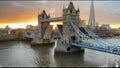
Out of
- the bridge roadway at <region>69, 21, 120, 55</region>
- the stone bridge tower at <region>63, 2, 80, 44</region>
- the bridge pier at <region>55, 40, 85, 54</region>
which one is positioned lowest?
the bridge pier at <region>55, 40, 85, 54</region>

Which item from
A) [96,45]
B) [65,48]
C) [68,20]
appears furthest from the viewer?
[68,20]

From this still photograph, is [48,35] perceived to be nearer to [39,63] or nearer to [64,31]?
[64,31]

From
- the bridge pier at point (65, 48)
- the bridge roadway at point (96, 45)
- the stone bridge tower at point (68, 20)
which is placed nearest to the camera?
the bridge roadway at point (96, 45)

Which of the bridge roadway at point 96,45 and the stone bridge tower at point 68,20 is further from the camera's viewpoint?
the stone bridge tower at point 68,20

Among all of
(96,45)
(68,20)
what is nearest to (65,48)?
(68,20)

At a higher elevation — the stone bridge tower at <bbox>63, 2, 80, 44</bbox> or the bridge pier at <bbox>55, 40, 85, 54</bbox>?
the stone bridge tower at <bbox>63, 2, 80, 44</bbox>

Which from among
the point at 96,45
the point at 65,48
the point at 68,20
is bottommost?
the point at 65,48

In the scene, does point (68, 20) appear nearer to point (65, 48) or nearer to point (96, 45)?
point (65, 48)

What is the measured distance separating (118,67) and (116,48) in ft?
28.4

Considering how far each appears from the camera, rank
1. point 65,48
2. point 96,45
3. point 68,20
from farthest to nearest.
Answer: point 68,20
point 65,48
point 96,45

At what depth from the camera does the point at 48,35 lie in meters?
A: 69.4

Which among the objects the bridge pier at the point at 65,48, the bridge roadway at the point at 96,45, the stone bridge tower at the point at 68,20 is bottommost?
the bridge pier at the point at 65,48

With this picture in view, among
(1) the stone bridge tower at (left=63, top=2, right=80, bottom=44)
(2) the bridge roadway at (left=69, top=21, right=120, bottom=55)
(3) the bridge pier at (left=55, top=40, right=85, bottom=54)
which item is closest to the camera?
(2) the bridge roadway at (left=69, top=21, right=120, bottom=55)

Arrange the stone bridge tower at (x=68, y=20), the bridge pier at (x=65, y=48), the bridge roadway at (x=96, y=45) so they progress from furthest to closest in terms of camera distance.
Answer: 1. the stone bridge tower at (x=68, y=20)
2. the bridge pier at (x=65, y=48)
3. the bridge roadway at (x=96, y=45)
